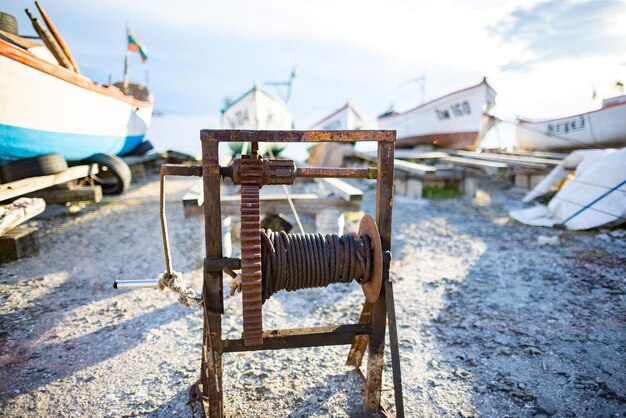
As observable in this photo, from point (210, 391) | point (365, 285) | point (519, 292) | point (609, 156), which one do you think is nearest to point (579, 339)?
point (519, 292)

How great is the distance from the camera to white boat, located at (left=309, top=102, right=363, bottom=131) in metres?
17.6

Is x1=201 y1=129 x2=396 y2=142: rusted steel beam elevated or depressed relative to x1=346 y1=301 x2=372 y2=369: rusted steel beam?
elevated

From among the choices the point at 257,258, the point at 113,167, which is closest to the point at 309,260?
the point at 257,258

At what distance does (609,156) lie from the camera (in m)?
6.43

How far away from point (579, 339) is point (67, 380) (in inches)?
153

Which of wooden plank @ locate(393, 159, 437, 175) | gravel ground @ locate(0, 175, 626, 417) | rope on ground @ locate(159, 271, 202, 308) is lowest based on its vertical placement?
gravel ground @ locate(0, 175, 626, 417)

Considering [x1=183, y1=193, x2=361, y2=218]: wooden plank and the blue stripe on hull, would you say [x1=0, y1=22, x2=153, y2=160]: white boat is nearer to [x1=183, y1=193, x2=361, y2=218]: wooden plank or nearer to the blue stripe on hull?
the blue stripe on hull

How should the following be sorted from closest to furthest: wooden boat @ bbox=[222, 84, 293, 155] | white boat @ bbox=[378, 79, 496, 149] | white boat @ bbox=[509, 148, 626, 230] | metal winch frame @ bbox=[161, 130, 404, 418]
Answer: metal winch frame @ bbox=[161, 130, 404, 418] < white boat @ bbox=[509, 148, 626, 230] < wooden boat @ bbox=[222, 84, 293, 155] < white boat @ bbox=[378, 79, 496, 149]

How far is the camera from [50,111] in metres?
5.95

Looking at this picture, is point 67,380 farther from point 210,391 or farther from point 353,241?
point 353,241

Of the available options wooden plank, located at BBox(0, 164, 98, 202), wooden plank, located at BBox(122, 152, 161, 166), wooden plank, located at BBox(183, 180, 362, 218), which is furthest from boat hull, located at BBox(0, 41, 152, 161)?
wooden plank, located at BBox(183, 180, 362, 218)

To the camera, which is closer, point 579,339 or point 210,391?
point 210,391

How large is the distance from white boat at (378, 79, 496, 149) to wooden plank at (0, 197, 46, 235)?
12907 mm

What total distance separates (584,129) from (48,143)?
1419 cm
